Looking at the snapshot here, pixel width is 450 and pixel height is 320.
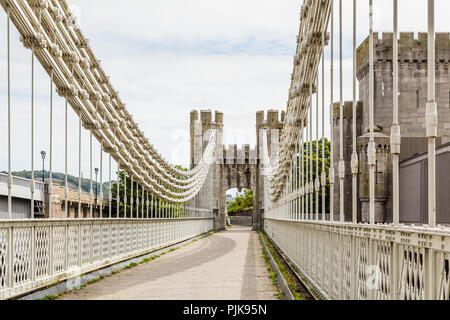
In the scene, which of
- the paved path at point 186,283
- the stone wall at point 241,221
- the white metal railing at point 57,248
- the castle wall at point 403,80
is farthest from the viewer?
the stone wall at point 241,221

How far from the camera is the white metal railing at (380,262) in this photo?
12.5 feet

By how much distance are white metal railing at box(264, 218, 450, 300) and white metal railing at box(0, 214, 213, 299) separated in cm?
351

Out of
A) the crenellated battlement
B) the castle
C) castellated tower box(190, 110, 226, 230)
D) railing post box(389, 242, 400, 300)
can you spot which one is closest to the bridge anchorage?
railing post box(389, 242, 400, 300)

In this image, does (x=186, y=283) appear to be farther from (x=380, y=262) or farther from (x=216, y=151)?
(x=216, y=151)

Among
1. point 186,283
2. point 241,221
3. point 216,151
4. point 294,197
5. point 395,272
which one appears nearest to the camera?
point 395,272

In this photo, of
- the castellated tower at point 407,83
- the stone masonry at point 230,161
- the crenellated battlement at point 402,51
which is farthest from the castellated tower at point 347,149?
the stone masonry at point 230,161

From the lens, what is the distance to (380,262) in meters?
5.35

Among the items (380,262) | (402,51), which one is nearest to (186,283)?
(380,262)

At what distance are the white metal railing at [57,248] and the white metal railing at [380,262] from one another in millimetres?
3506

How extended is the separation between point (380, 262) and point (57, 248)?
5690mm

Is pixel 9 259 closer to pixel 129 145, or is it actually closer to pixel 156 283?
pixel 156 283

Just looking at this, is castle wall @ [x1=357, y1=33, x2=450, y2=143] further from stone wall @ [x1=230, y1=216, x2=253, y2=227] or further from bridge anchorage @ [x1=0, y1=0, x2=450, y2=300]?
stone wall @ [x1=230, y1=216, x2=253, y2=227]

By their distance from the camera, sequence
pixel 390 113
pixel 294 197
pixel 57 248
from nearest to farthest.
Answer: pixel 57 248 → pixel 294 197 → pixel 390 113

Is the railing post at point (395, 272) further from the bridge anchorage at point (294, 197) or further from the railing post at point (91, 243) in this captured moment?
the railing post at point (91, 243)
